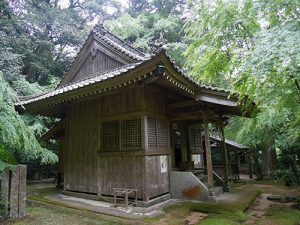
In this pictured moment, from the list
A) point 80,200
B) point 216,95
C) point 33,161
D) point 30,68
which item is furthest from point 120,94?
point 30,68

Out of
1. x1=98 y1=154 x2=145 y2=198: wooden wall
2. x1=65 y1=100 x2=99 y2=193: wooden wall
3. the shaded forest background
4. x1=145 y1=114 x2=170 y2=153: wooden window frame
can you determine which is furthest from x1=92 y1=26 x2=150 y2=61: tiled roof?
x1=98 y1=154 x2=145 y2=198: wooden wall

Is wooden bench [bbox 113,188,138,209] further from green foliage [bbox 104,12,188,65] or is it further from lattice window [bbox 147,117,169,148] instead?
green foliage [bbox 104,12,188,65]

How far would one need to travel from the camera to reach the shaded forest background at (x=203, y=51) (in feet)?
13.3

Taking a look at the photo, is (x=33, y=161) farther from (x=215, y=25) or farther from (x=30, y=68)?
(x=215, y=25)

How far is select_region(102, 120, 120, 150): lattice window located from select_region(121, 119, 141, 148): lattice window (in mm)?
240

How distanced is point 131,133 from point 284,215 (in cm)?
489

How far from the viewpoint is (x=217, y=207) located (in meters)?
7.17

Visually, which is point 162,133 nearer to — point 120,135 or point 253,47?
point 120,135

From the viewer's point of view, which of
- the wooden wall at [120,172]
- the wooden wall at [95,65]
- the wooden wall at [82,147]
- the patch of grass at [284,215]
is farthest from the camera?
the wooden wall at [95,65]

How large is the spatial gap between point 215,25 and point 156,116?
3.80 metres

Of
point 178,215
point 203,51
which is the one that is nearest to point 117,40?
point 203,51

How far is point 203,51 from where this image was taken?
17.6ft

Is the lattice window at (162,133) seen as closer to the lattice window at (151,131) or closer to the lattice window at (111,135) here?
the lattice window at (151,131)

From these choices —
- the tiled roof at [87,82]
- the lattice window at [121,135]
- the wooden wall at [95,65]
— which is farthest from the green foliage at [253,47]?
the wooden wall at [95,65]
